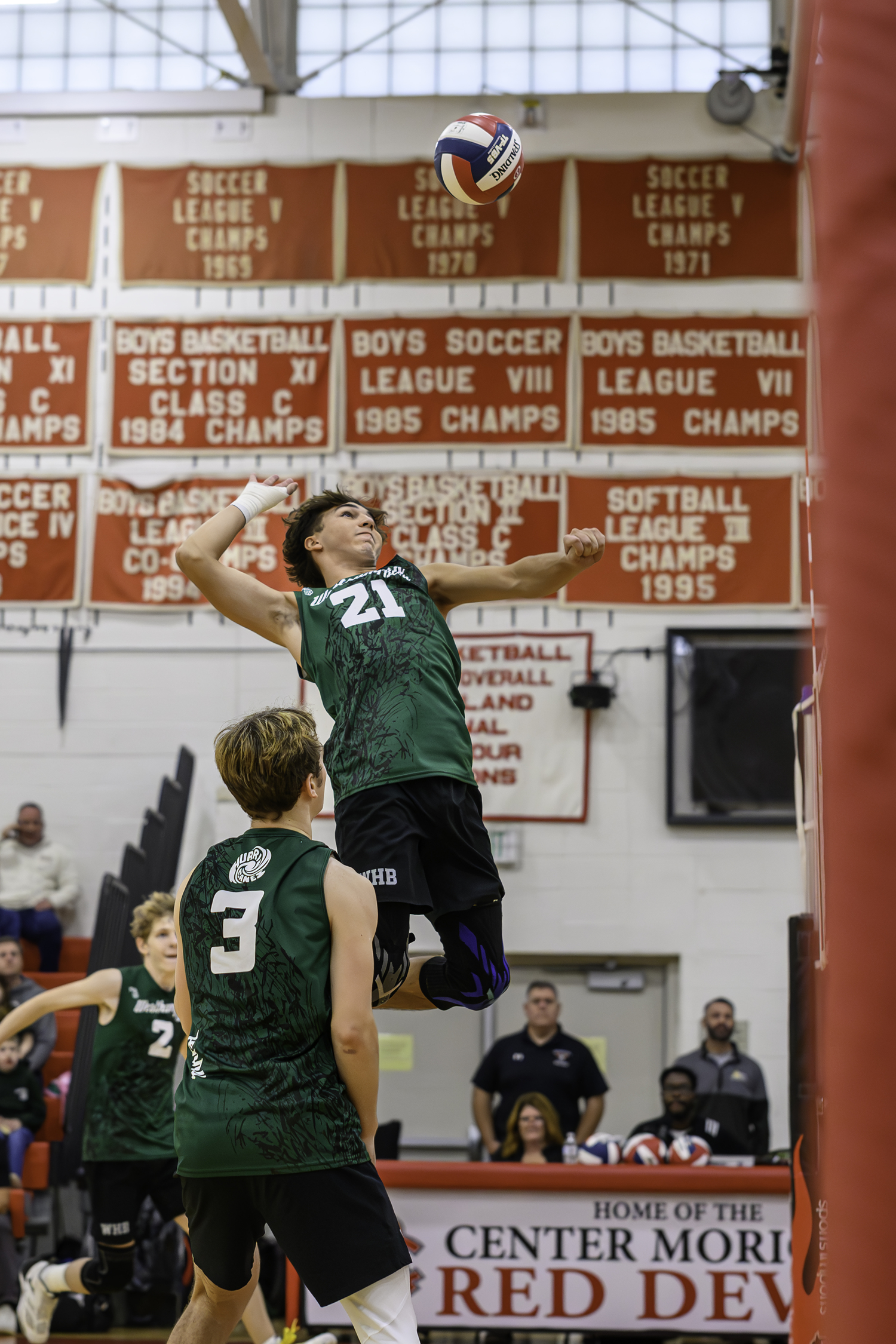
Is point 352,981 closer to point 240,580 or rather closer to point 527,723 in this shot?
point 240,580

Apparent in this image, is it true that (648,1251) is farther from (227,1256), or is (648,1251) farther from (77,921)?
(77,921)

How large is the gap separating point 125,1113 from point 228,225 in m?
8.61

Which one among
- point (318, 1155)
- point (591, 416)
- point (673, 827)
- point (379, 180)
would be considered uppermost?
point (379, 180)

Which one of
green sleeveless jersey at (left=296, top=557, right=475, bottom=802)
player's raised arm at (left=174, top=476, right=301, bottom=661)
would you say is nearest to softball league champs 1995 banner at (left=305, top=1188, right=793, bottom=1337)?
green sleeveless jersey at (left=296, top=557, right=475, bottom=802)

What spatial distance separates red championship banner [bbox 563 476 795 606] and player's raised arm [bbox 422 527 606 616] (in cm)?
753

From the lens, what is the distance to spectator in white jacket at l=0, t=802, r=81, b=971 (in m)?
11.1

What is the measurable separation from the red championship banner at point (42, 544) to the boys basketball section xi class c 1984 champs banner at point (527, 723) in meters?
2.45

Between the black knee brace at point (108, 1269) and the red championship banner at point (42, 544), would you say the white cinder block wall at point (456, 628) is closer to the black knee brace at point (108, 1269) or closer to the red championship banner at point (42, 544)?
the red championship banner at point (42, 544)

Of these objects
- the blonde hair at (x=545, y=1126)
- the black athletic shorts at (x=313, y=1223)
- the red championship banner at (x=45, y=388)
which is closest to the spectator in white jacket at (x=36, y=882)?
the red championship banner at (x=45, y=388)

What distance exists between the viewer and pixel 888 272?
1379 mm

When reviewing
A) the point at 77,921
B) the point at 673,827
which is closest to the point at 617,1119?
the point at 673,827

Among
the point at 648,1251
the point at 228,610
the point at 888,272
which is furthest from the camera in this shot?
the point at 648,1251

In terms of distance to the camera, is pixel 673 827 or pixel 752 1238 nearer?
pixel 752 1238

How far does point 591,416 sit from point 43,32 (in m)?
6.42
